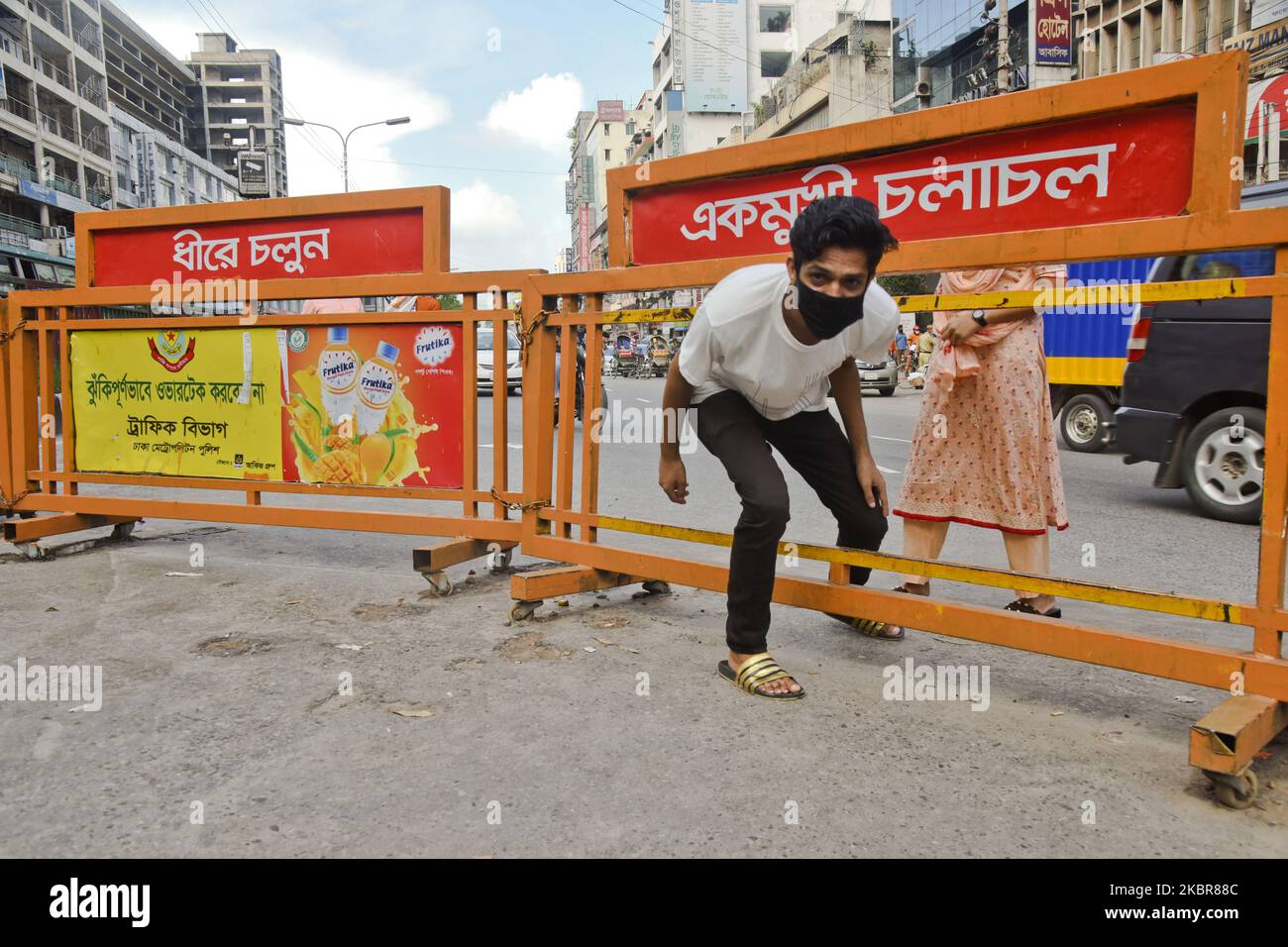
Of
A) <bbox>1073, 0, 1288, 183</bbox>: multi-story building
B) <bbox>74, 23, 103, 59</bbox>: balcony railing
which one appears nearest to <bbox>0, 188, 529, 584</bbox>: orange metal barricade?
<bbox>1073, 0, 1288, 183</bbox>: multi-story building

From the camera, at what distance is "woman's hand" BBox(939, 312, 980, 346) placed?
3531 mm

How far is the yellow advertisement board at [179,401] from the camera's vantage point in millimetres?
4898

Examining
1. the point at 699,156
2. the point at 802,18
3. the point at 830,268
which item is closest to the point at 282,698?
the point at 830,268

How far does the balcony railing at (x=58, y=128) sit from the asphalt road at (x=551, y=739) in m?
60.6

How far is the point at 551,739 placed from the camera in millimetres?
2600

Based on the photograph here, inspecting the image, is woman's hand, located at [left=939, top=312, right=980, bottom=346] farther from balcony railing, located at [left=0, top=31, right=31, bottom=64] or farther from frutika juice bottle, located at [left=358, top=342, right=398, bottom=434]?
balcony railing, located at [left=0, top=31, right=31, bottom=64]

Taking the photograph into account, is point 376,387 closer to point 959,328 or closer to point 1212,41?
point 959,328

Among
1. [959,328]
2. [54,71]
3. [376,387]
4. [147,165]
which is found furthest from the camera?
[147,165]

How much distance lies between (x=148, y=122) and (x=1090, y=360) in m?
84.3

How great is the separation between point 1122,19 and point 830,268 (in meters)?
35.0

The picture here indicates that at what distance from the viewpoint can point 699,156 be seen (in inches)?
149

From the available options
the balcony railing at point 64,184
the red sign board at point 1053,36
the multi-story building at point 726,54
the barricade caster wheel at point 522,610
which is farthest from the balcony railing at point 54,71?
the barricade caster wheel at point 522,610

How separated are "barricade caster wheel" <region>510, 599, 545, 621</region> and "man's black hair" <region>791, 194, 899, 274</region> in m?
1.87

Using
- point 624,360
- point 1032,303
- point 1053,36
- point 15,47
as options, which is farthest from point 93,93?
point 1032,303
